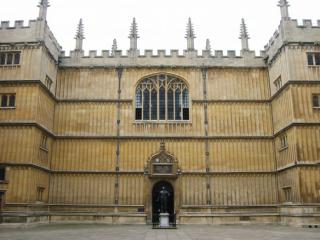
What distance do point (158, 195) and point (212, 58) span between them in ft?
34.9

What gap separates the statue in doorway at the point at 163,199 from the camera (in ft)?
72.8

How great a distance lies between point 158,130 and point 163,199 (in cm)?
498

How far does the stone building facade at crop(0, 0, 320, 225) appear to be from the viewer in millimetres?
21172

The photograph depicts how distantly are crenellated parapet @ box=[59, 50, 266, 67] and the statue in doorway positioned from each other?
9135 mm

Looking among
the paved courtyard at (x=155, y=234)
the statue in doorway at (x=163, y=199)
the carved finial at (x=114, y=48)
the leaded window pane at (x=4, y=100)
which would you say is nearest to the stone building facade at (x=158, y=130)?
the leaded window pane at (x=4, y=100)

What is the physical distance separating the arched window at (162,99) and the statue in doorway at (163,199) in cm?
523

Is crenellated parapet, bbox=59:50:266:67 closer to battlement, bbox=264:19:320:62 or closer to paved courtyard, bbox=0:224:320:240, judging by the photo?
battlement, bbox=264:19:320:62

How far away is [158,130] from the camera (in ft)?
81.4

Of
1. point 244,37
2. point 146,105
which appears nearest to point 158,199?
point 146,105

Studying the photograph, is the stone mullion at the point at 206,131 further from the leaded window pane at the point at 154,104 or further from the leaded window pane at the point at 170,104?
the leaded window pane at the point at 154,104

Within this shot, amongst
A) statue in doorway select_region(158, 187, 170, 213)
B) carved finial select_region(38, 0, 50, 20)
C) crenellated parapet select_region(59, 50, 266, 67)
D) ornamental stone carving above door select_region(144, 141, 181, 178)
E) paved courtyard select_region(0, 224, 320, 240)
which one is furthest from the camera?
crenellated parapet select_region(59, 50, 266, 67)

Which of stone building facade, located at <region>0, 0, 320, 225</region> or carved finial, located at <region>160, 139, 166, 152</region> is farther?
carved finial, located at <region>160, 139, 166, 152</region>

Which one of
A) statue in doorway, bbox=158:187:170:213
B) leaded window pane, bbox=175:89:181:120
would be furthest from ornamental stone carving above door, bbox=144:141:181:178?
leaded window pane, bbox=175:89:181:120

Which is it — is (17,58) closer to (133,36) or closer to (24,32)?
(24,32)
